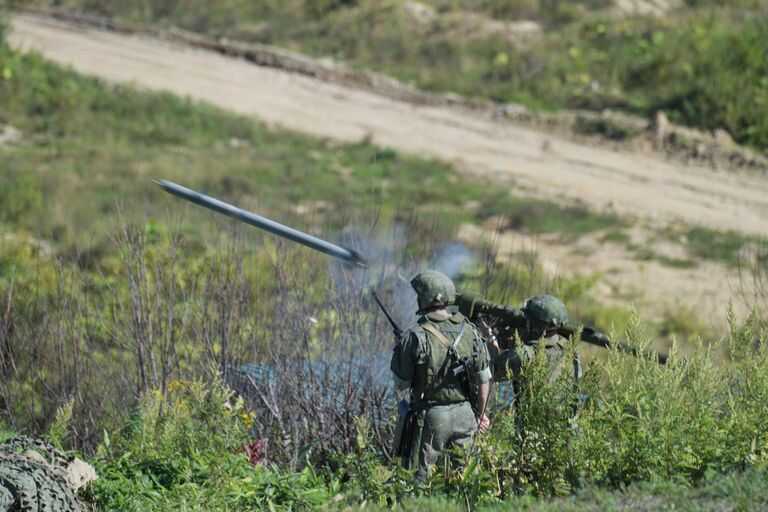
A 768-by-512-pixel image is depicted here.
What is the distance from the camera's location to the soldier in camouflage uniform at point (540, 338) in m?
7.49

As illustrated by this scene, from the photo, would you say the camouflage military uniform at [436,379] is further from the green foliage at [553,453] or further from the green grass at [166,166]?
the green grass at [166,166]

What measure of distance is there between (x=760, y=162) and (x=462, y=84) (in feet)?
26.5

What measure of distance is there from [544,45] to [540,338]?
21.5m

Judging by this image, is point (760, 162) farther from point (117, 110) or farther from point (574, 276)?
point (117, 110)

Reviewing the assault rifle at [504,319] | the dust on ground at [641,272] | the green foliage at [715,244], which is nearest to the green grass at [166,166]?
the dust on ground at [641,272]

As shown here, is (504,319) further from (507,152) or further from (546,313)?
(507,152)

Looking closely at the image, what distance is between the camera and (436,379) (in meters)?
7.52

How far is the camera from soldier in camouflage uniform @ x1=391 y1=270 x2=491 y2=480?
7.44 m

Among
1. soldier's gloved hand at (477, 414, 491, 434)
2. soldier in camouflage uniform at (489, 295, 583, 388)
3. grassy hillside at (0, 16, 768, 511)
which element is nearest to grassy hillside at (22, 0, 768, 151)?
grassy hillside at (0, 16, 768, 511)

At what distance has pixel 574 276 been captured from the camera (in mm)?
17156

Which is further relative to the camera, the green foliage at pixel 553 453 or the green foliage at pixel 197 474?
the green foliage at pixel 197 474

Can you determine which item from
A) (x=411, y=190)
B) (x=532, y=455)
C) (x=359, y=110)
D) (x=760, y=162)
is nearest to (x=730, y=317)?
(x=532, y=455)

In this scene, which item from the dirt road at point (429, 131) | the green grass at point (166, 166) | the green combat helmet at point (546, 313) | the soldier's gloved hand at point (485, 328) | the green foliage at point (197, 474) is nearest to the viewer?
the green foliage at point (197, 474)

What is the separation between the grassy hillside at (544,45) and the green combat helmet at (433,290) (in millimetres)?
17280
